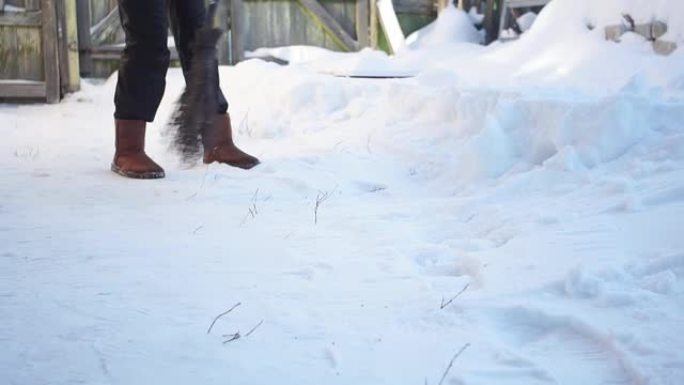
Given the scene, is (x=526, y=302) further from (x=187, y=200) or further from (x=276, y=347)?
(x=187, y=200)

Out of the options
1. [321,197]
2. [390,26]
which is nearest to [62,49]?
[390,26]

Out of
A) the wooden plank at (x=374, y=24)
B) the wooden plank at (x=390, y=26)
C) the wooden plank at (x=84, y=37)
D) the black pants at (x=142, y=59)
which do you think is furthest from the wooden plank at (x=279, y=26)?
the black pants at (x=142, y=59)

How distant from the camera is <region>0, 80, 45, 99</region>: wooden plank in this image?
5879mm

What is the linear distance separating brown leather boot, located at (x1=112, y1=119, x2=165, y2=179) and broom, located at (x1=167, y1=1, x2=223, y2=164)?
0.12m

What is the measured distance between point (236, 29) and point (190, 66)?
13.9ft

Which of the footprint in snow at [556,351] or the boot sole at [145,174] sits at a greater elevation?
the footprint in snow at [556,351]

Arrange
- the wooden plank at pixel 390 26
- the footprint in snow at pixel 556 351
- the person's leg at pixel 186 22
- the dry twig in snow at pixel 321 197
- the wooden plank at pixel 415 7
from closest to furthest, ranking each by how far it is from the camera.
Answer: the footprint in snow at pixel 556 351 < the dry twig in snow at pixel 321 197 < the person's leg at pixel 186 22 < the wooden plank at pixel 390 26 < the wooden plank at pixel 415 7

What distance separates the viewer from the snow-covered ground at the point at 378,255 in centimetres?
121

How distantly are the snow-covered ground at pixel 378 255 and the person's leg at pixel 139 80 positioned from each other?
121 mm

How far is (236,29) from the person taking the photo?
6.91 metres

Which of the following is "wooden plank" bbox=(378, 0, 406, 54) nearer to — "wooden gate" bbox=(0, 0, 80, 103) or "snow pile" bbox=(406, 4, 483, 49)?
"snow pile" bbox=(406, 4, 483, 49)

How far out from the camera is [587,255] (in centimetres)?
161

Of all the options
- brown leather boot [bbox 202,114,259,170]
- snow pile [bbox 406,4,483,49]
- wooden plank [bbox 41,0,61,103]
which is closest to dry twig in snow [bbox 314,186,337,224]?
brown leather boot [bbox 202,114,259,170]

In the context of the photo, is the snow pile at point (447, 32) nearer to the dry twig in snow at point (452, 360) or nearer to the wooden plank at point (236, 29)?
the wooden plank at point (236, 29)
